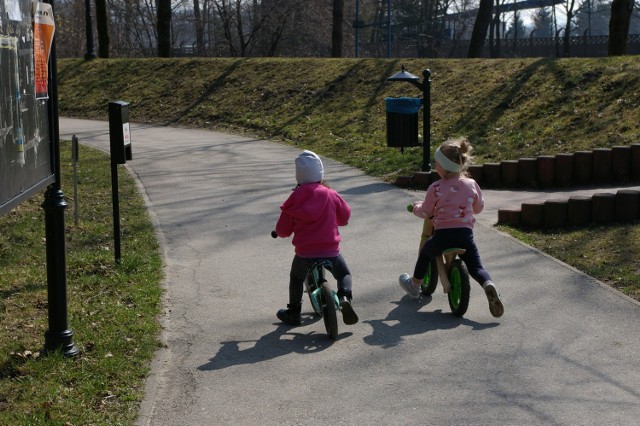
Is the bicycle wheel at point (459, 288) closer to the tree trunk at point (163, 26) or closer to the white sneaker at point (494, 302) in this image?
the white sneaker at point (494, 302)

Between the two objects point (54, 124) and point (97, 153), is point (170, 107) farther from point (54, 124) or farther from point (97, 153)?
point (54, 124)

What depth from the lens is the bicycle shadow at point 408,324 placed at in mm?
6617

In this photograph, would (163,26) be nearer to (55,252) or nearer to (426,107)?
(426,107)

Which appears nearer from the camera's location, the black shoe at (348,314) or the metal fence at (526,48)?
the black shoe at (348,314)

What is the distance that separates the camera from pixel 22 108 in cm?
538

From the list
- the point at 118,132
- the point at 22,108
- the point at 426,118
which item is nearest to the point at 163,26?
the point at 426,118

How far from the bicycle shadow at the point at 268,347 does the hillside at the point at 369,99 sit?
8.04 m

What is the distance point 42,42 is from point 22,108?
556 mm

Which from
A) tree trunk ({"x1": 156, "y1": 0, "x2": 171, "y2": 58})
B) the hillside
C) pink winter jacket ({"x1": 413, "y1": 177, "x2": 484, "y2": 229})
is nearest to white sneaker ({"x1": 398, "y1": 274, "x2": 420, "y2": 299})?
pink winter jacket ({"x1": 413, "y1": 177, "x2": 484, "y2": 229})

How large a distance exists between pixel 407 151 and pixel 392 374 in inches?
460

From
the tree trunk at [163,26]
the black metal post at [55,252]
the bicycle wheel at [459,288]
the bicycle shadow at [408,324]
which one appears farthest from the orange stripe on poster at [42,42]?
the tree trunk at [163,26]

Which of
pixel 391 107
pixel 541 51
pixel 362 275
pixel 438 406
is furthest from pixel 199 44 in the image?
pixel 438 406

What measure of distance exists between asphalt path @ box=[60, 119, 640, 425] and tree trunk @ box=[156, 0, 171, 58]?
2497 cm

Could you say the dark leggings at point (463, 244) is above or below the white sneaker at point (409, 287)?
above
